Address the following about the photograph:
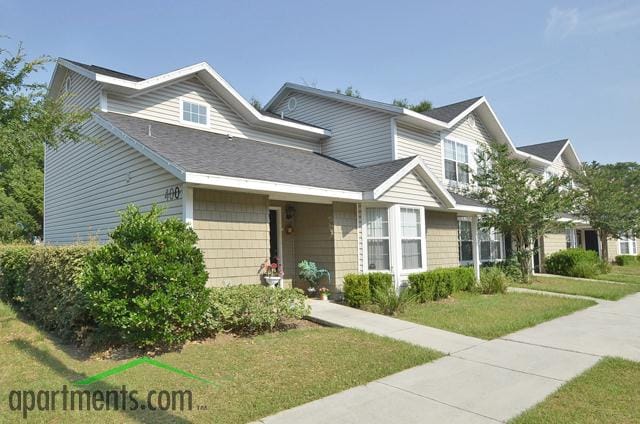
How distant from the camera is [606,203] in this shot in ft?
74.4

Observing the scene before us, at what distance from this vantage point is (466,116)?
58.2 feet

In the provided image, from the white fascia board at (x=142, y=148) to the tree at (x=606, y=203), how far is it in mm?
21417

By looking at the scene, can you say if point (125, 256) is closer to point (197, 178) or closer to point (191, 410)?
point (197, 178)

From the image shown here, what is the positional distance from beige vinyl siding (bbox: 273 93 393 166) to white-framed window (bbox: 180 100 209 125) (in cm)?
481

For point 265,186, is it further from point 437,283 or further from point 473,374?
point 437,283

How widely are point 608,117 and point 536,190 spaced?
6.48 meters

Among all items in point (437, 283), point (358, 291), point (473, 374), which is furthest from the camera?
point (437, 283)

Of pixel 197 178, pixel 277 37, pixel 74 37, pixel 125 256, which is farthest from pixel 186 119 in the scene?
pixel 125 256

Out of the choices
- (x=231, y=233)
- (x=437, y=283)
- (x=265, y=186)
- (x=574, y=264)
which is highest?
(x=265, y=186)

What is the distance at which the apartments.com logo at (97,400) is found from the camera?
4.53 metres

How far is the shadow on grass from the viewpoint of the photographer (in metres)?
4.25

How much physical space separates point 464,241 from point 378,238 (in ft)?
19.8

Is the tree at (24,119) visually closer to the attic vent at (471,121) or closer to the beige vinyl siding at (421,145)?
the beige vinyl siding at (421,145)
